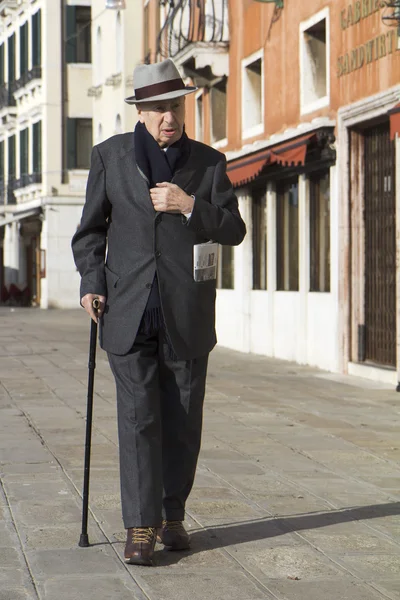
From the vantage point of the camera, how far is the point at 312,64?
58.2 feet

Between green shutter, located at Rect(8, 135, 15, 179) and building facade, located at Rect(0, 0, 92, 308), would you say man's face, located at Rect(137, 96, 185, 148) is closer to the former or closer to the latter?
building facade, located at Rect(0, 0, 92, 308)

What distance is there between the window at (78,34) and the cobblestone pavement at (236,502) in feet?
102

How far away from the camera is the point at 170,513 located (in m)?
5.88

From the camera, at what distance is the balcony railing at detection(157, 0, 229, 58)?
21.6 metres

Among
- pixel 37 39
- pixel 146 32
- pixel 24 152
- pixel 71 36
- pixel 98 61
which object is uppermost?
pixel 37 39

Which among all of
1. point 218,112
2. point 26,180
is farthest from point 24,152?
point 218,112

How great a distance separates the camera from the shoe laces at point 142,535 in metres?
5.60

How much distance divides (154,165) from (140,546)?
1.57m

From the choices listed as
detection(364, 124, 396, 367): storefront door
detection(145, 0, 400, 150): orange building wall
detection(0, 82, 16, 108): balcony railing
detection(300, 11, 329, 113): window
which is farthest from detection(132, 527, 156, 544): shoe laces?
detection(0, 82, 16, 108): balcony railing

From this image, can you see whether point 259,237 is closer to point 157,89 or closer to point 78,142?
point 157,89

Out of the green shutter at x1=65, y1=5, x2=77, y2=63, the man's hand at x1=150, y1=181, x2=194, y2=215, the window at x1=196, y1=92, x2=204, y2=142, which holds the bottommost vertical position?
the man's hand at x1=150, y1=181, x2=194, y2=215

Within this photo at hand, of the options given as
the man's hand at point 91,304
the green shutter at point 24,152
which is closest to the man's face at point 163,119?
the man's hand at point 91,304

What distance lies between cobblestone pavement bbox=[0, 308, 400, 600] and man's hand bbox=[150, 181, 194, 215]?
145 cm

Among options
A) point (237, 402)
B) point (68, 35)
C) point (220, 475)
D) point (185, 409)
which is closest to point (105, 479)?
point (220, 475)
